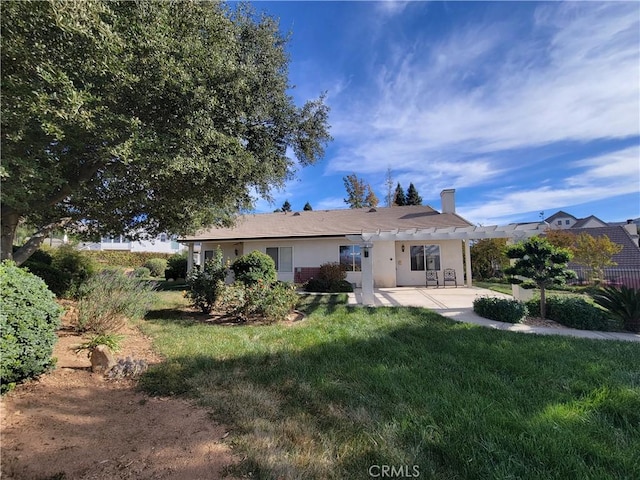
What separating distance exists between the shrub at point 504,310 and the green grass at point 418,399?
1.51 meters

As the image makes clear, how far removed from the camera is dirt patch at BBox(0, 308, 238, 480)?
89.1 inches

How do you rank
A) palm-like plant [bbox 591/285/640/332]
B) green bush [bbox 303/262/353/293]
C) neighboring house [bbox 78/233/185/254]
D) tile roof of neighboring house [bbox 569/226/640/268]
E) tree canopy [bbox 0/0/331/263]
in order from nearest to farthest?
tree canopy [bbox 0/0/331/263] → palm-like plant [bbox 591/285/640/332] → green bush [bbox 303/262/353/293] → tile roof of neighboring house [bbox 569/226/640/268] → neighboring house [bbox 78/233/185/254]

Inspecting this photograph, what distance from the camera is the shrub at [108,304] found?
5871 millimetres

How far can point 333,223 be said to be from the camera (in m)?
18.0

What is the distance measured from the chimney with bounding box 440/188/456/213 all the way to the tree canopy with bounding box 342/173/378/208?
50.7ft

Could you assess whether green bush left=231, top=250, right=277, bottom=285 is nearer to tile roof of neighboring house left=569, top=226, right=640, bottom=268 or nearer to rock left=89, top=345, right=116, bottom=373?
rock left=89, top=345, right=116, bottom=373

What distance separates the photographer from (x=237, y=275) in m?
10.3

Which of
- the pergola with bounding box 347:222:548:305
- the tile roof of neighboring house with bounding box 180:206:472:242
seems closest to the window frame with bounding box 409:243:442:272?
the tile roof of neighboring house with bounding box 180:206:472:242

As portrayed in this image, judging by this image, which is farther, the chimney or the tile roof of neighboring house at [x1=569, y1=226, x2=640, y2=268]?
the tile roof of neighboring house at [x1=569, y1=226, x2=640, y2=268]

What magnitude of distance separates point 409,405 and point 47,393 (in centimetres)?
415

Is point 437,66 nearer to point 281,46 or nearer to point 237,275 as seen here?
point 281,46

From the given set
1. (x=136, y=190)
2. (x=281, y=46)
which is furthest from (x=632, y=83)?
(x=136, y=190)

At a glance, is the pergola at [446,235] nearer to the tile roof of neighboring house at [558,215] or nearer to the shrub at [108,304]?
the shrub at [108,304]

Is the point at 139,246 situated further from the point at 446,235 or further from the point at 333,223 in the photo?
the point at 446,235
